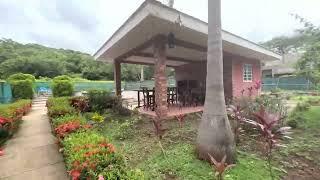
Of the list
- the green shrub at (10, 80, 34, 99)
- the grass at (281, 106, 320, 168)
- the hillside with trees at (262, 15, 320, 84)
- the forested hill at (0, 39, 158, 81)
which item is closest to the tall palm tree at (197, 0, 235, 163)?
the grass at (281, 106, 320, 168)

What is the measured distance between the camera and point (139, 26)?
6.68 meters

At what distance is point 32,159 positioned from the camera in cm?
498

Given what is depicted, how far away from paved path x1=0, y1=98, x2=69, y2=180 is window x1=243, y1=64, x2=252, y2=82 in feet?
31.9

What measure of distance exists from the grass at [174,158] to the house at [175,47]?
5.95ft

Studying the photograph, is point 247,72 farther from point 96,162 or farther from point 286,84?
point 286,84

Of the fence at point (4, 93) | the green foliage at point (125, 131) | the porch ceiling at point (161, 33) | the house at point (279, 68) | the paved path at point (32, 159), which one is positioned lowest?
the paved path at point (32, 159)

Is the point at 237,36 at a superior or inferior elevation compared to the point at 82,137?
superior

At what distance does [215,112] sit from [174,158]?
113 cm

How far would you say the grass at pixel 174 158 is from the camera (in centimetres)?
392

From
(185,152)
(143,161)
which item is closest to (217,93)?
(185,152)

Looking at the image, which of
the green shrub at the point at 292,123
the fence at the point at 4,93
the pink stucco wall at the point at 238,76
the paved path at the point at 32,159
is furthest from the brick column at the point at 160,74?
the fence at the point at 4,93

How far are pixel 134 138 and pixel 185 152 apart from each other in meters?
1.78

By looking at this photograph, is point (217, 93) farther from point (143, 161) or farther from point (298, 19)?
point (298, 19)

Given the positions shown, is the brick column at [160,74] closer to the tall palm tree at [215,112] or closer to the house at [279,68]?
the tall palm tree at [215,112]
